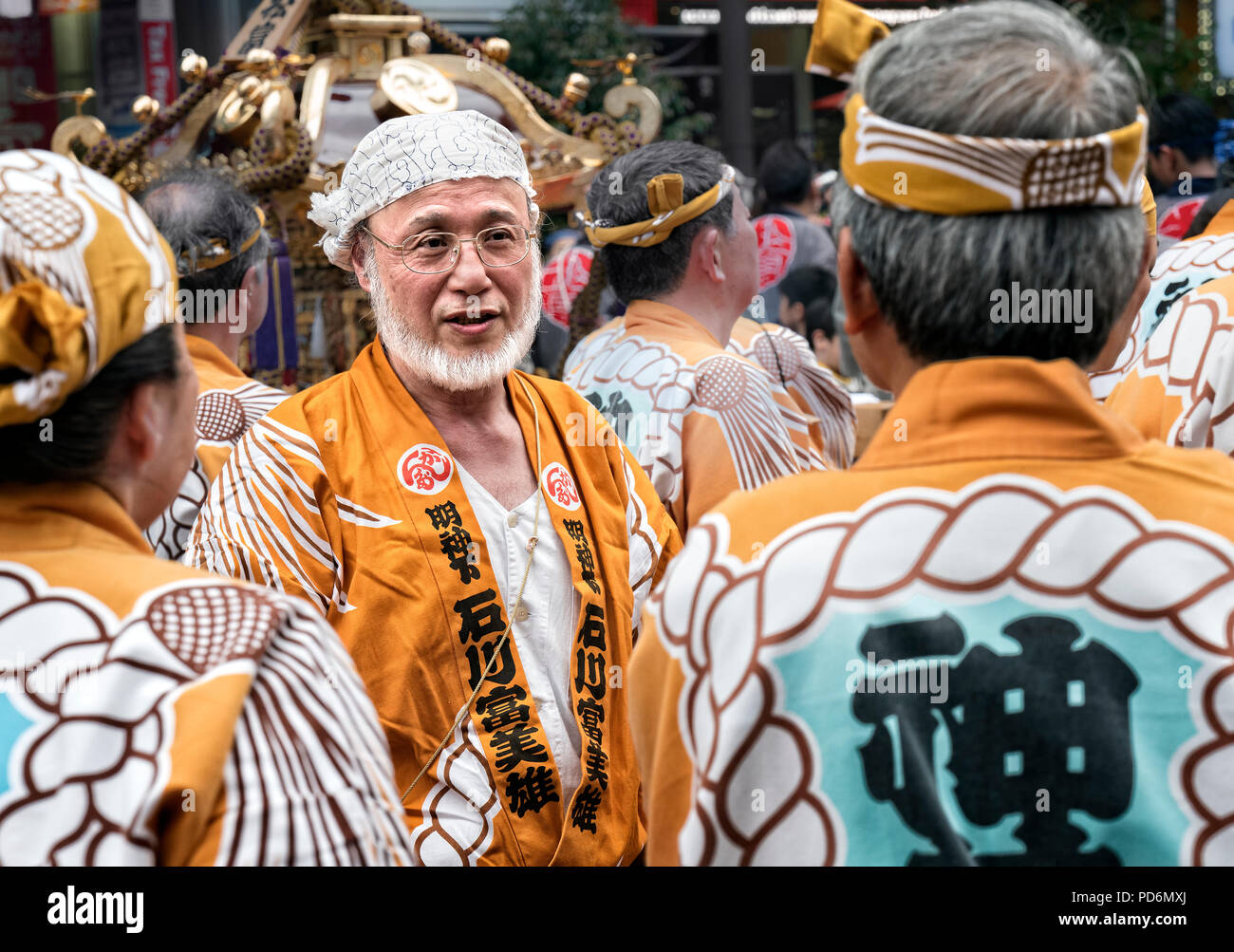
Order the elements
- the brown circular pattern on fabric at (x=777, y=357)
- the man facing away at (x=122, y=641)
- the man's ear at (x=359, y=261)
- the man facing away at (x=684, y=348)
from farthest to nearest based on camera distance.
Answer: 1. the brown circular pattern on fabric at (x=777, y=357)
2. the man facing away at (x=684, y=348)
3. the man's ear at (x=359, y=261)
4. the man facing away at (x=122, y=641)

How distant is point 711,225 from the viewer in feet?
12.4

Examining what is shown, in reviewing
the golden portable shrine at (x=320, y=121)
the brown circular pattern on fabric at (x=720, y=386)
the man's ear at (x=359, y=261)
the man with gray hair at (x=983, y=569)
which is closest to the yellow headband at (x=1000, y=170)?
the man with gray hair at (x=983, y=569)

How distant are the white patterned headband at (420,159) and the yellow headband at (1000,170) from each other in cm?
146

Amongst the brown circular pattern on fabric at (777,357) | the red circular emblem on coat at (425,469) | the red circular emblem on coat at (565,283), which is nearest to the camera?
the red circular emblem on coat at (425,469)

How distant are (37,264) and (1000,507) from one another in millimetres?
971

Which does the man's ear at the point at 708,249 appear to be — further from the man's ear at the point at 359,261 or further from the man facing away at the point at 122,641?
the man facing away at the point at 122,641

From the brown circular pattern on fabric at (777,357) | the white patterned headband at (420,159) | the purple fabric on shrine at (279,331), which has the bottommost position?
the purple fabric on shrine at (279,331)

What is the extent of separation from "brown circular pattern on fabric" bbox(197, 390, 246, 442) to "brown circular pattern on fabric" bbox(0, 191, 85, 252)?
201 cm

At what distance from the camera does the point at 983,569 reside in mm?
1399

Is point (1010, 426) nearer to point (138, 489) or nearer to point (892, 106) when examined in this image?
point (892, 106)

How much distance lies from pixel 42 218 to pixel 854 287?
833 mm

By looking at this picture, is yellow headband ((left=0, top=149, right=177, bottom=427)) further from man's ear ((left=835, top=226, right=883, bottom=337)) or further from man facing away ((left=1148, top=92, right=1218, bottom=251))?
man facing away ((left=1148, top=92, right=1218, bottom=251))

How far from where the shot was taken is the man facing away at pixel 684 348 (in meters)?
3.42

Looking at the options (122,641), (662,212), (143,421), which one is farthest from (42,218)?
(662,212)
